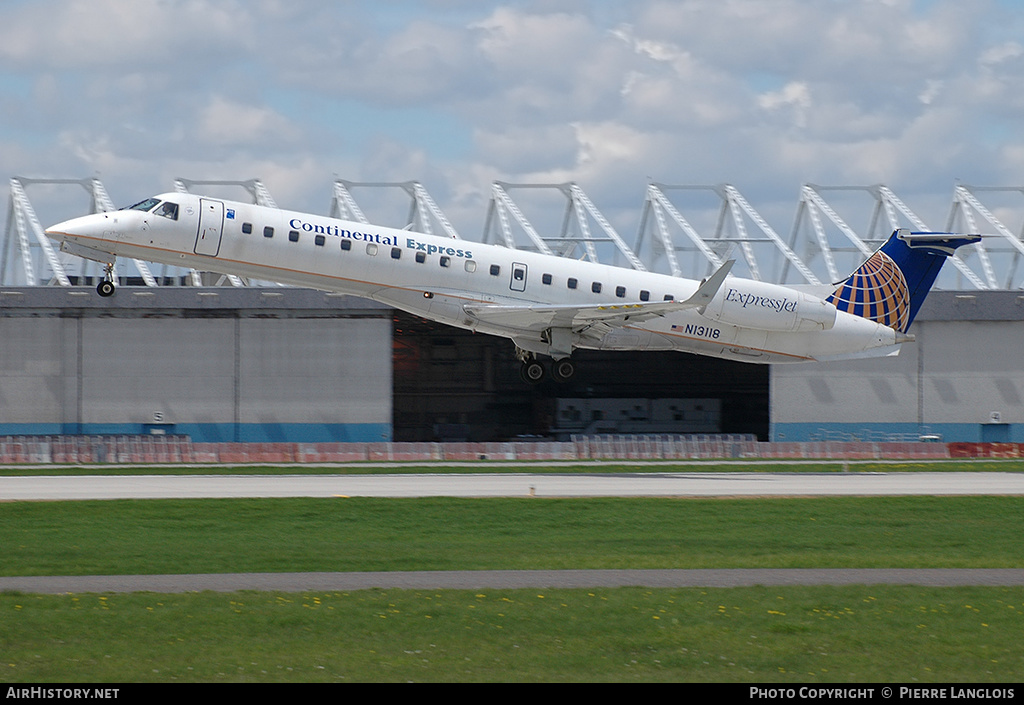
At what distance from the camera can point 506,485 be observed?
107ft

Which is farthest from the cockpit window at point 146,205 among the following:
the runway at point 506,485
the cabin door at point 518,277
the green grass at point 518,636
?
the green grass at point 518,636

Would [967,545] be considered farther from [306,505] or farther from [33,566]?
[33,566]

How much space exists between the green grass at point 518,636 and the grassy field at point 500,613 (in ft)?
0.11

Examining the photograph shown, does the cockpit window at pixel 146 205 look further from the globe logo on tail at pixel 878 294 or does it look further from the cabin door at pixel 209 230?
the globe logo on tail at pixel 878 294

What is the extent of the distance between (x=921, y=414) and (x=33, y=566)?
150 ft

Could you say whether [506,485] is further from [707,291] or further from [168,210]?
[168,210]

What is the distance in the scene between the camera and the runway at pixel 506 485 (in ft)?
98.2

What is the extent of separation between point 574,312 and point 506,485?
6.34m

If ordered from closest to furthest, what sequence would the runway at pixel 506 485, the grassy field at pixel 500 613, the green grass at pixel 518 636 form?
the green grass at pixel 518 636, the grassy field at pixel 500 613, the runway at pixel 506 485

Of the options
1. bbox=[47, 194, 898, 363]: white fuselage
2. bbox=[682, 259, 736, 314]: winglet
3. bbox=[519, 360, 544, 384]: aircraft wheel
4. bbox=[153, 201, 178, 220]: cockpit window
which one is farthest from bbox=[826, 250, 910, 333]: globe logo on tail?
bbox=[153, 201, 178, 220]: cockpit window

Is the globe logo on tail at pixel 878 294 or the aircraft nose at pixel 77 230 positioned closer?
the aircraft nose at pixel 77 230

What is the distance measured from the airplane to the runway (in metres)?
4.62

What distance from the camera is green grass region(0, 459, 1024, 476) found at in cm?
3862

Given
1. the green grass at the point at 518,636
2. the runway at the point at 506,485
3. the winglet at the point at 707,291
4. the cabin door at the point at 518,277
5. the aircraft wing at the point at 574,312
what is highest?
the cabin door at the point at 518,277
